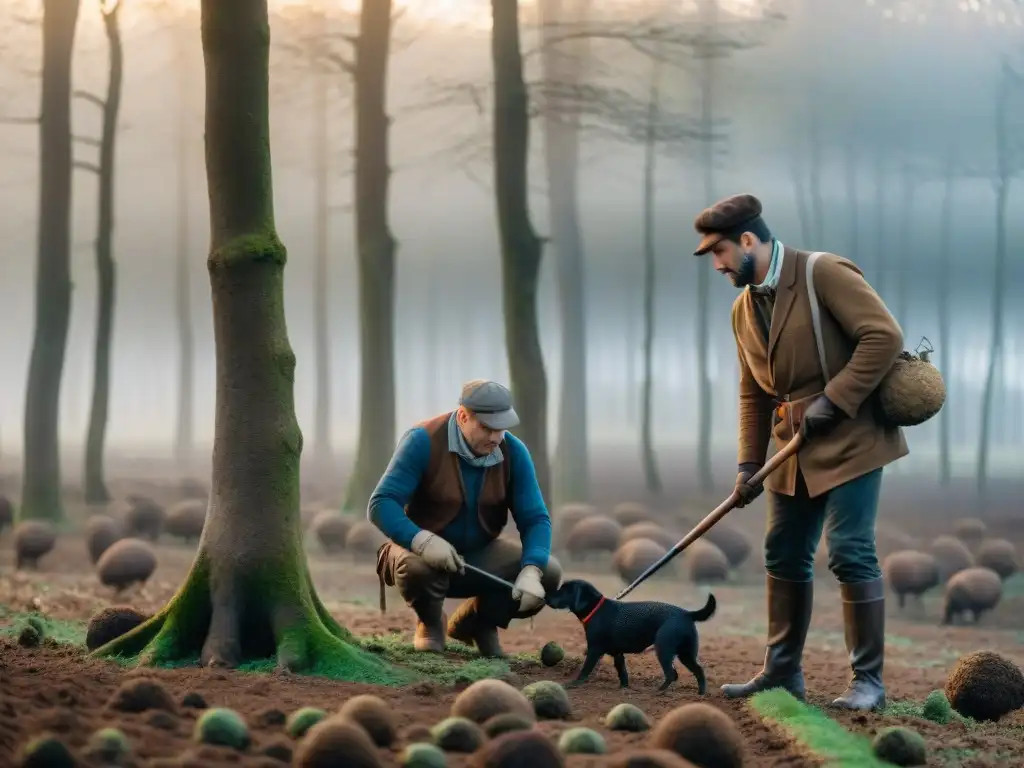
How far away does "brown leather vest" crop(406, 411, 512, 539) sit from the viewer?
5.88 metres

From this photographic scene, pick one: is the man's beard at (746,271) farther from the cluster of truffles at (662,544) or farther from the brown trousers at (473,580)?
the cluster of truffles at (662,544)

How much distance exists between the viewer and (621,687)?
555 cm

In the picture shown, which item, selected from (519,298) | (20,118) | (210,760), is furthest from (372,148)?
(210,760)

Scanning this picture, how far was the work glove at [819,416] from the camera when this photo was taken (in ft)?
17.1

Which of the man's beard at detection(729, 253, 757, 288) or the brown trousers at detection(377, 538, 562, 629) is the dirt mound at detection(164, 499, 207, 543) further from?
the man's beard at detection(729, 253, 757, 288)

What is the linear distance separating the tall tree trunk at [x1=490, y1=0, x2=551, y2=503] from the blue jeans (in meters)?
5.74

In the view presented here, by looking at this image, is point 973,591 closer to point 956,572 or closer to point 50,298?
point 956,572

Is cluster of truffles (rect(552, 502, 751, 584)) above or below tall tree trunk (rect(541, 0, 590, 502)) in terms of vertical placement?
below

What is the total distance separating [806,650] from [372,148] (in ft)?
21.9

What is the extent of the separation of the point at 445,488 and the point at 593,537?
19.2 ft

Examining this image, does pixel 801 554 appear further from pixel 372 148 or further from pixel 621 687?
pixel 372 148

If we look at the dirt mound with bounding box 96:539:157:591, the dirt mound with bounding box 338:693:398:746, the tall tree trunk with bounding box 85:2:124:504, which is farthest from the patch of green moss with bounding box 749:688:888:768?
the tall tree trunk with bounding box 85:2:124:504

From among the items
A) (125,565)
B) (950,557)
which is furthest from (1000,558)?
(125,565)

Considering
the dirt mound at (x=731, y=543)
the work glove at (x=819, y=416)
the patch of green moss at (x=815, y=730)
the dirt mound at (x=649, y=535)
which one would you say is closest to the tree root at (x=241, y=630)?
the patch of green moss at (x=815, y=730)
